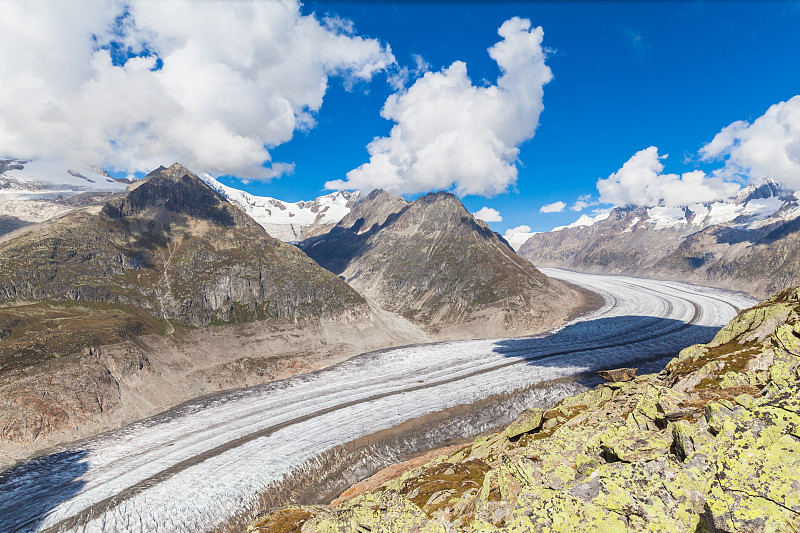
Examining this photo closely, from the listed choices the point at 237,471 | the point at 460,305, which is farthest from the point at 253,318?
the point at 460,305

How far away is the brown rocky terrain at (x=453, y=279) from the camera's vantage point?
10100cm

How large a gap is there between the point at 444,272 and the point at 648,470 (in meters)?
118

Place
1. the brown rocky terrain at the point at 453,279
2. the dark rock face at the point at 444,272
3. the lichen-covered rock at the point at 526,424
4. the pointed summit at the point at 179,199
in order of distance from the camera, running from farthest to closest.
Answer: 1. the dark rock face at the point at 444,272
2. the pointed summit at the point at 179,199
3. the brown rocky terrain at the point at 453,279
4. the lichen-covered rock at the point at 526,424

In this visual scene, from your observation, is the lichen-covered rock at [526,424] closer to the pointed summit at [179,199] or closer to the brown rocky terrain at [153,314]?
the brown rocky terrain at [153,314]

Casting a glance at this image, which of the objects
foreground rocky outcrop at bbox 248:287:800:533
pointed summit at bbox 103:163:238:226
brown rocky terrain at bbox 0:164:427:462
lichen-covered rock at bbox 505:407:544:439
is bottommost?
lichen-covered rock at bbox 505:407:544:439

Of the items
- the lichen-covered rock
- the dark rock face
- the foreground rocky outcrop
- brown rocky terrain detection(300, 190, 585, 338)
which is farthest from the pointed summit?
the foreground rocky outcrop

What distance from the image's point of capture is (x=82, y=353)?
55.3 m

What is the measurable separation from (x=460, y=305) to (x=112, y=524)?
Result: 92.0 metres

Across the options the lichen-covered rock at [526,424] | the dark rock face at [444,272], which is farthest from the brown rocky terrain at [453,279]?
the lichen-covered rock at [526,424]

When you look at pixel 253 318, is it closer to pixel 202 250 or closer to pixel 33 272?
pixel 202 250

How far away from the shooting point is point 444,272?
418 ft

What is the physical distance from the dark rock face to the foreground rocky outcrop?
78327 millimetres

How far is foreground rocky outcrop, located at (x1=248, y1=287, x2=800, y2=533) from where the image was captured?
7.88 metres

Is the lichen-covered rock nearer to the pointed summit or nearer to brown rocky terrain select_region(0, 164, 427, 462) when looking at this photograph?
brown rocky terrain select_region(0, 164, 427, 462)
